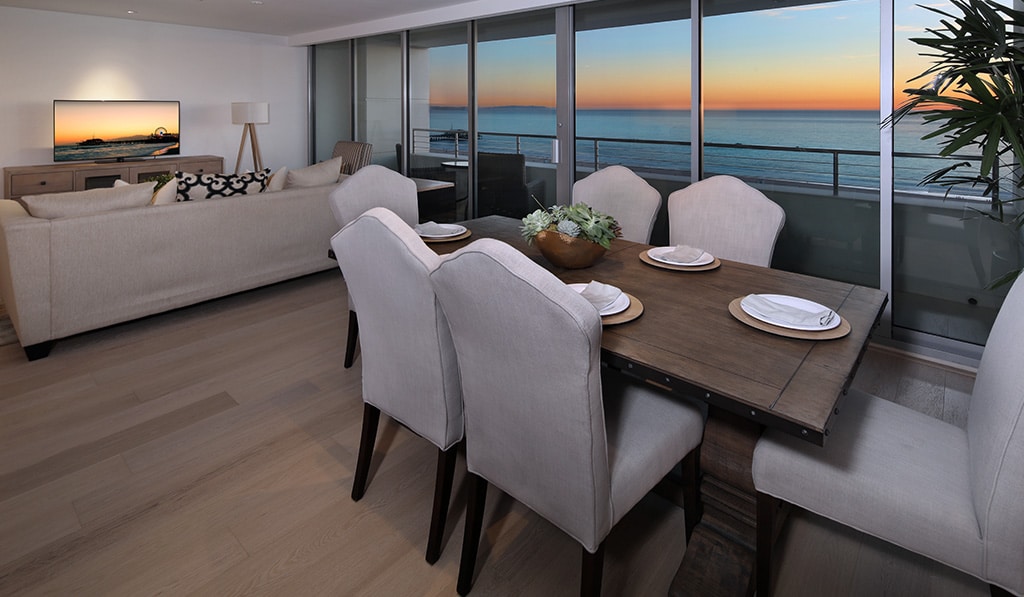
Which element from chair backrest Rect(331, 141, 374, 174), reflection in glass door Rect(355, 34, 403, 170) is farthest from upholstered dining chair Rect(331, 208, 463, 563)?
reflection in glass door Rect(355, 34, 403, 170)

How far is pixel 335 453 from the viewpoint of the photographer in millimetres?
2168

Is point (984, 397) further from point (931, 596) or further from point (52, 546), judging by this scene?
point (52, 546)

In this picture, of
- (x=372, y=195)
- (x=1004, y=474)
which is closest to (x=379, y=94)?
(x=372, y=195)

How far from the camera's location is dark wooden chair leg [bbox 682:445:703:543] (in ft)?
5.35

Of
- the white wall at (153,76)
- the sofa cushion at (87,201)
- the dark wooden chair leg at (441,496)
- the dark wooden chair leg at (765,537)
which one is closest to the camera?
the dark wooden chair leg at (765,537)

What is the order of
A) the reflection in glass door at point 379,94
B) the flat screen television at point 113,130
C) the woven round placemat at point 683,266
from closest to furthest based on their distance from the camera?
1. the woven round placemat at point 683,266
2. the flat screen television at point 113,130
3. the reflection in glass door at point 379,94

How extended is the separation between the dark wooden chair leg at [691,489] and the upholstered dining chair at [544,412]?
12cm

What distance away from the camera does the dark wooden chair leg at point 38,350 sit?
116 inches

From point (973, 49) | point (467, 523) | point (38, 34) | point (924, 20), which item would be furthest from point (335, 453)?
point (38, 34)

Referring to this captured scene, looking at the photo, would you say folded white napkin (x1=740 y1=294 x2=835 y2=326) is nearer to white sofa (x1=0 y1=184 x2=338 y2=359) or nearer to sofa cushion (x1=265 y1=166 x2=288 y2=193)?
white sofa (x1=0 y1=184 x2=338 y2=359)

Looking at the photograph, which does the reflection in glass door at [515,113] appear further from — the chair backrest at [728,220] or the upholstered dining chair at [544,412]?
the upholstered dining chair at [544,412]

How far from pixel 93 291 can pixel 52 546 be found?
5.96 ft

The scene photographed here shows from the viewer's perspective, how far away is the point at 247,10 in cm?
539

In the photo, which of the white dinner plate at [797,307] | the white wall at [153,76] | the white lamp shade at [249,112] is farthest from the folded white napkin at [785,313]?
the white wall at [153,76]
